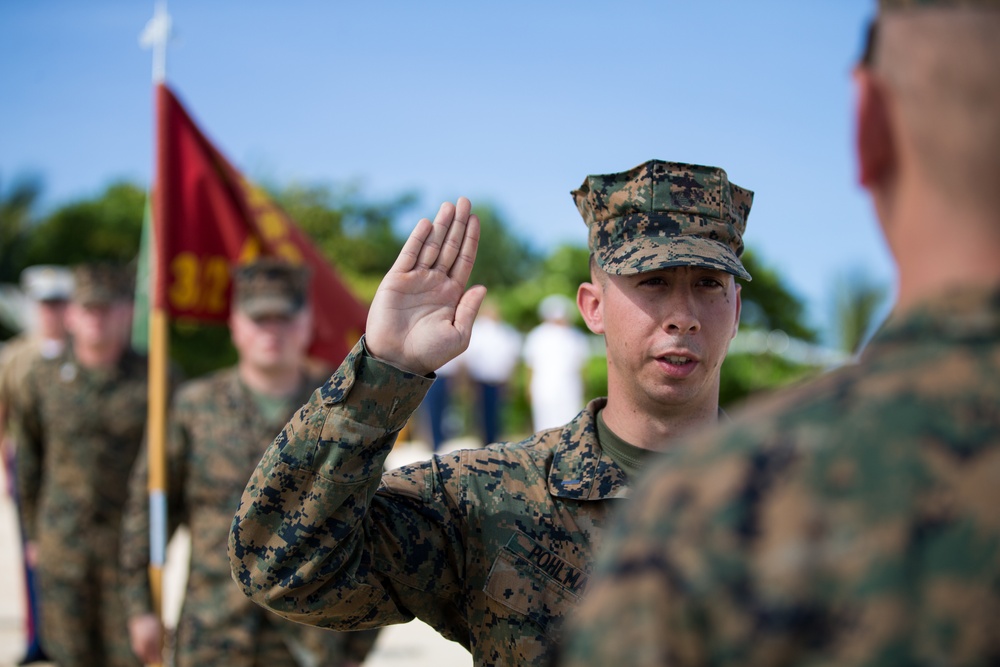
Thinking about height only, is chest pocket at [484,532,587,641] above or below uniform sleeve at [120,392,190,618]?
above

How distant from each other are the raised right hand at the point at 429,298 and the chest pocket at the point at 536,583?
0.46m

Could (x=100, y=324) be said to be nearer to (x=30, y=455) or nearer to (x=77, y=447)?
(x=77, y=447)

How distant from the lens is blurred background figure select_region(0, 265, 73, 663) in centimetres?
700

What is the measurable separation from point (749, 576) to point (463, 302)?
1.43 metres

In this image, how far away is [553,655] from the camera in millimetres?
2312

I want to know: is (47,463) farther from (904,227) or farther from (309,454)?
(904,227)

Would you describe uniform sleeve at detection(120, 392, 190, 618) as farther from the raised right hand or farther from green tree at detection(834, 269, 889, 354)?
green tree at detection(834, 269, 889, 354)

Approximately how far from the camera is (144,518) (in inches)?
202

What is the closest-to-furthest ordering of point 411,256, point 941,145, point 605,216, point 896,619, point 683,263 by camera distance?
1. point 896,619
2. point 941,145
3. point 411,256
4. point 683,263
5. point 605,216

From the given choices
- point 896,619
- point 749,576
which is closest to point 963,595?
point 896,619

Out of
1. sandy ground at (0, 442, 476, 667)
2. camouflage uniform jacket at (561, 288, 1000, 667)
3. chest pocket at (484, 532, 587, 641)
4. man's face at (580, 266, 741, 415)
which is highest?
camouflage uniform jacket at (561, 288, 1000, 667)

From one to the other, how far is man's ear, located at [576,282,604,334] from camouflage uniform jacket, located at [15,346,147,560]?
448cm

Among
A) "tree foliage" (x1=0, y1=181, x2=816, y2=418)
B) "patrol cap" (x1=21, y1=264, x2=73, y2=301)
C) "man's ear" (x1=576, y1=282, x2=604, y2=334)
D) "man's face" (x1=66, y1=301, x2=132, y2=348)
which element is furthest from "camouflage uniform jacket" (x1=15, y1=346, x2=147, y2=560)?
"tree foliage" (x1=0, y1=181, x2=816, y2=418)

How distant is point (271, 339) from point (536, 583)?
3.12 metres
